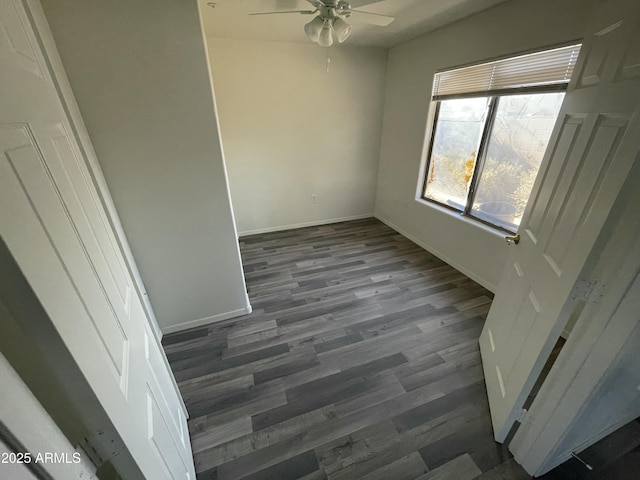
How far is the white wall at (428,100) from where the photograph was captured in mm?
1909

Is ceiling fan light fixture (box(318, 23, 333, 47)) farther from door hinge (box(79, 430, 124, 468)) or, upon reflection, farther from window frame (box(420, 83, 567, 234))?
door hinge (box(79, 430, 124, 468))

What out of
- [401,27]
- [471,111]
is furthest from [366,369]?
[401,27]

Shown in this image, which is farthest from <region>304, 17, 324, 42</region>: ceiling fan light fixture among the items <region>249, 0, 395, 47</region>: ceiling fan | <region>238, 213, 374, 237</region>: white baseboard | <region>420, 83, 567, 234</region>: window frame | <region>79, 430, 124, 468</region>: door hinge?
<region>238, 213, 374, 237</region>: white baseboard

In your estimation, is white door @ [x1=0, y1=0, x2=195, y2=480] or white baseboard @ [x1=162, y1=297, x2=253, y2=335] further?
white baseboard @ [x1=162, y1=297, x2=253, y2=335]

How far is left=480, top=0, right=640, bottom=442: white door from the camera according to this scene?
848 millimetres

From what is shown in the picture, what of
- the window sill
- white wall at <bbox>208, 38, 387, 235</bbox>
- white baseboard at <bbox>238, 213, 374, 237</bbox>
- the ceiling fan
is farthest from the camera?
white baseboard at <bbox>238, 213, 374, 237</bbox>

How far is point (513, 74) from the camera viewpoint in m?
2.16

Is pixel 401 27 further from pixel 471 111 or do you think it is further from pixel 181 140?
pixel 181 140

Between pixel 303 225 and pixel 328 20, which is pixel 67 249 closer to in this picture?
pixel 328 20

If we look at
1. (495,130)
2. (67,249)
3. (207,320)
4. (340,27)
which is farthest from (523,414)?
(340,27)

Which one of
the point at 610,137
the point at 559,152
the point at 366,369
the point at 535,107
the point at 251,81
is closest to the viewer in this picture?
the point at 610,137

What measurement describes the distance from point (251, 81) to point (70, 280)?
3.42m

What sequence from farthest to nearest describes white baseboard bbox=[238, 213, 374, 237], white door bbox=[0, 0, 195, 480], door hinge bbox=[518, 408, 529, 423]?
white baseboard bbox=[238, 213, 374, 237], door hinge bbox=[518, 408, 529, 423], white door bbox=[0, 0, 195, 480]

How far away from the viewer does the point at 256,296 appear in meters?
2.59
